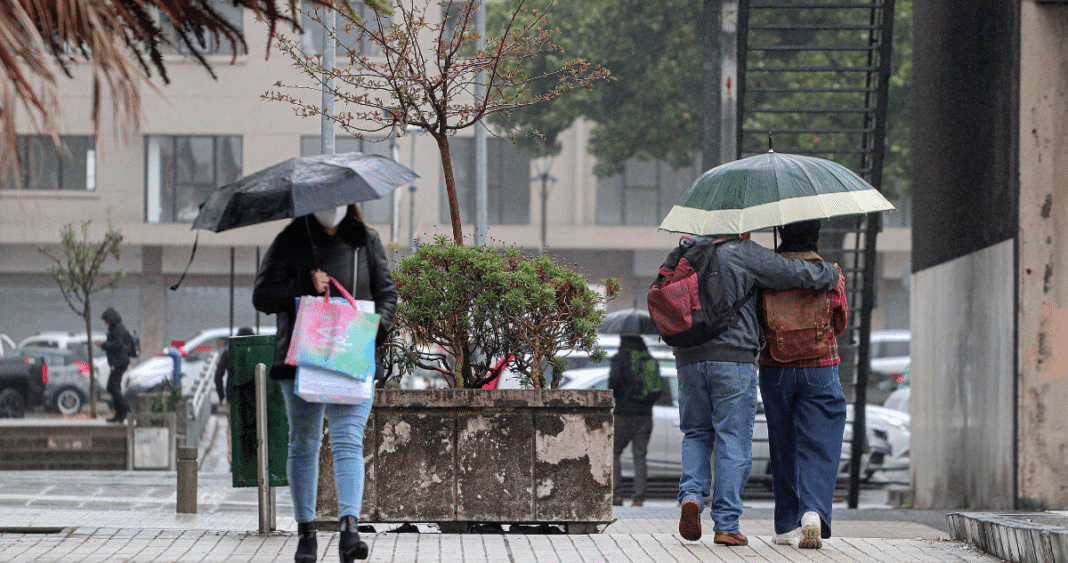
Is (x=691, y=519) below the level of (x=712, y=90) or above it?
below

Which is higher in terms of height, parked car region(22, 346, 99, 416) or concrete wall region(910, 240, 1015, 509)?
concrete wall region(910, 240, 1015, 509)

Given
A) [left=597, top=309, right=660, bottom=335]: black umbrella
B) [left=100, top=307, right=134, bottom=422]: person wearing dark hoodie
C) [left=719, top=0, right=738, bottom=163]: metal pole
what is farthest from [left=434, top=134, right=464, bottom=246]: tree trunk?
[left=100, top=307, right=134, bottom=422]: person wearing dark hoodie

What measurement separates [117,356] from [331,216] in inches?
612

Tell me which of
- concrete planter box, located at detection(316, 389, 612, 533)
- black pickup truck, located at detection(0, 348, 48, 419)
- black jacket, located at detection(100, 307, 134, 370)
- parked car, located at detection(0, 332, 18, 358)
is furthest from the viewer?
parked car, located at detection(0, 332, 18, 358)

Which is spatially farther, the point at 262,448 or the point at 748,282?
the point at 262,448

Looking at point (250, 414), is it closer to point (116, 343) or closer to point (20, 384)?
point (116, 343)

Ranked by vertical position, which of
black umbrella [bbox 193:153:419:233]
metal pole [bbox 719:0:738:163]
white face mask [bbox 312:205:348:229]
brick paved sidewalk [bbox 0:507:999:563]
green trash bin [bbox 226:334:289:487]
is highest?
metal pole [bbox 719:0:738:163]

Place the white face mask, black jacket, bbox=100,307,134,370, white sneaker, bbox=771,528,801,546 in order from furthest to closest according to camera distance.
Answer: black jacket, bbox=100,307,134,370, white sneaker, bbox=771,528,801,546, the white face mask

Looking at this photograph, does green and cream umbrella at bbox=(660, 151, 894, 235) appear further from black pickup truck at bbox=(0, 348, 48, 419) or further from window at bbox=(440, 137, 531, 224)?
window at bbox=(440, 137, 531, 224)

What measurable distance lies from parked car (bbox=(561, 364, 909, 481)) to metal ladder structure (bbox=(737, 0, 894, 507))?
0.67 meters

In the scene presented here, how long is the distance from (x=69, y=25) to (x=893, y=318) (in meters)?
47.3

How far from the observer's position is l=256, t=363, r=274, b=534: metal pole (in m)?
6.60

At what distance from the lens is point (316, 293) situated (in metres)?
5.48

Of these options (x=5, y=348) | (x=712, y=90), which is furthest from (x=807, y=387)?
(x=5, y=348)
